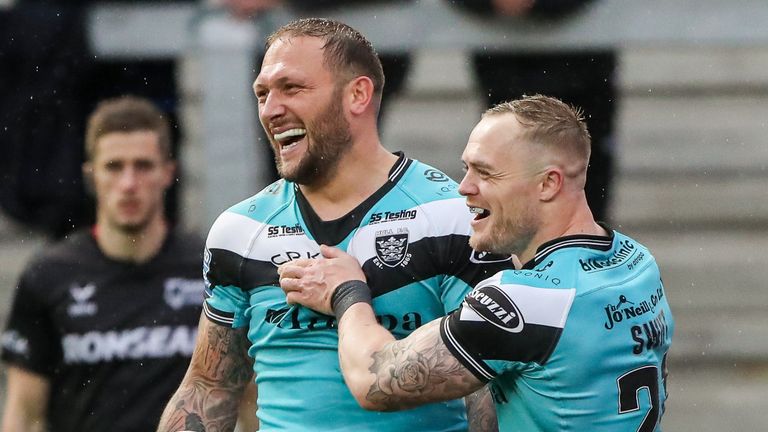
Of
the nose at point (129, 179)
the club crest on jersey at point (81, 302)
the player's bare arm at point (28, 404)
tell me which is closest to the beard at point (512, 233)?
the nose at point (129, 179)

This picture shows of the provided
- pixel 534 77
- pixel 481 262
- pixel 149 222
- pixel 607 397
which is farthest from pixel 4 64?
pixel 607 397

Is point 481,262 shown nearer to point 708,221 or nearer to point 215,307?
point 215,307

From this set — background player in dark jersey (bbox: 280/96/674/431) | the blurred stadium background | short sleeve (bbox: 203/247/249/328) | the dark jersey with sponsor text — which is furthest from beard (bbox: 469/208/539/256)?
the blurred stadium background

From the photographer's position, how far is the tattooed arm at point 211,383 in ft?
13.4

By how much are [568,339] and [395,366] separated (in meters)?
0.43

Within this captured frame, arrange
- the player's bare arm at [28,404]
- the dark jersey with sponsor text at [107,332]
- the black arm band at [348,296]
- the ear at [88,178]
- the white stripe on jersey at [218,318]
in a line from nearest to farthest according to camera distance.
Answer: the black arm band at [348,296] < the white stripe on jersey at [218,318] < the dark jersey with sponsor text at [107,332] < the player's bare arm at [28,404] < the ear at [88,178]

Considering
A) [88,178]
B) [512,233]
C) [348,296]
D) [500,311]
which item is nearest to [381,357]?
[348,296]

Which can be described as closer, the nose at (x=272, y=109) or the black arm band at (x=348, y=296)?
the black arm band at (x=348, y=296)

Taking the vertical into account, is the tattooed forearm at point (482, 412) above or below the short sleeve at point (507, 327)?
below

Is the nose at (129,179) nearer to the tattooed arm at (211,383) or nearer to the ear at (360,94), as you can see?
the tattooed arm at (211,383)

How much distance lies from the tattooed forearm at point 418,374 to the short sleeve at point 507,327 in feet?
→ 0.11

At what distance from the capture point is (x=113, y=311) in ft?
19.3

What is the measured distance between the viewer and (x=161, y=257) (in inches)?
233

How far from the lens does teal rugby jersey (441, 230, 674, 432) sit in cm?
338
